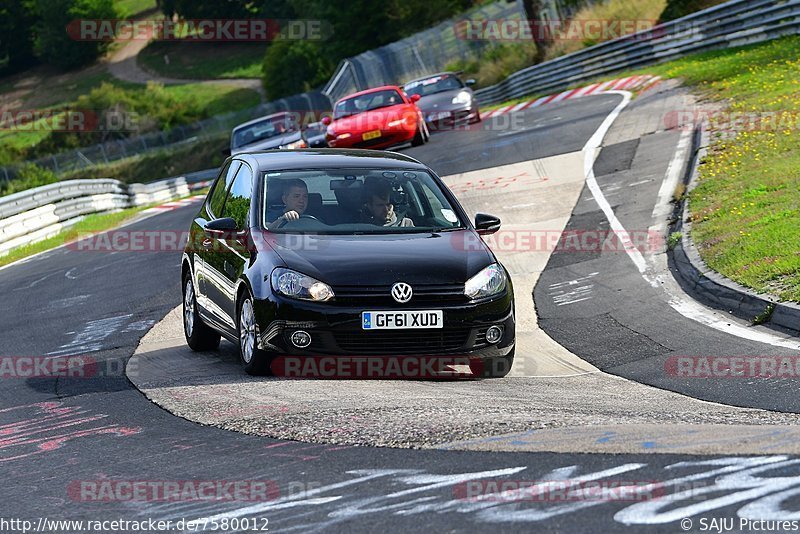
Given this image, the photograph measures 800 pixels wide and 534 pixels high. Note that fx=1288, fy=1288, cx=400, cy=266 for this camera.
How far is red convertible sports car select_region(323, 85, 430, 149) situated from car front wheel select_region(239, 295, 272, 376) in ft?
60.0

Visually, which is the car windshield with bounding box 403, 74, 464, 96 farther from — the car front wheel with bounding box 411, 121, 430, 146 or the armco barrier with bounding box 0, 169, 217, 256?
the armco barrier with bounding box 0, 169, 217, 256

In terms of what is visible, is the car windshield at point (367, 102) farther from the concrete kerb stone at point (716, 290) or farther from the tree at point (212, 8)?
the tree at point (212, 8)

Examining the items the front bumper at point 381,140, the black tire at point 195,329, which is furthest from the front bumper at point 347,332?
the front bumper at point 381,140

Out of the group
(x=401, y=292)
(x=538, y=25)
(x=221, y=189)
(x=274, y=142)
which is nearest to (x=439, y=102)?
(x=274, y=142)

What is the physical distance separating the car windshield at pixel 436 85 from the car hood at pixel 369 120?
5317 mm

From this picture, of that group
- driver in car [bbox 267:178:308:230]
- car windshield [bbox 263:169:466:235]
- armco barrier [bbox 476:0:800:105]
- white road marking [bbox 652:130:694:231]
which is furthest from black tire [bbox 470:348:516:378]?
armco barrier [bbox 476:0:800:105]

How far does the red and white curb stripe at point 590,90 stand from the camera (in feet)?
109

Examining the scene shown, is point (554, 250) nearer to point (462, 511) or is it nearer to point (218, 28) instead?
point (462, 511)

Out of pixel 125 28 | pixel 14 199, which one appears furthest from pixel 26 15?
pixel 14 199

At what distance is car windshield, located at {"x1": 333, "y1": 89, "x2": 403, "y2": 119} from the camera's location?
2855 centimetres

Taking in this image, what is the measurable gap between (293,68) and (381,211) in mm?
74103

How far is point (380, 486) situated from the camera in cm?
559

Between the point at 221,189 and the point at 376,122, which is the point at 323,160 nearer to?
the point at 221,189

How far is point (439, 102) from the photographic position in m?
32.8
